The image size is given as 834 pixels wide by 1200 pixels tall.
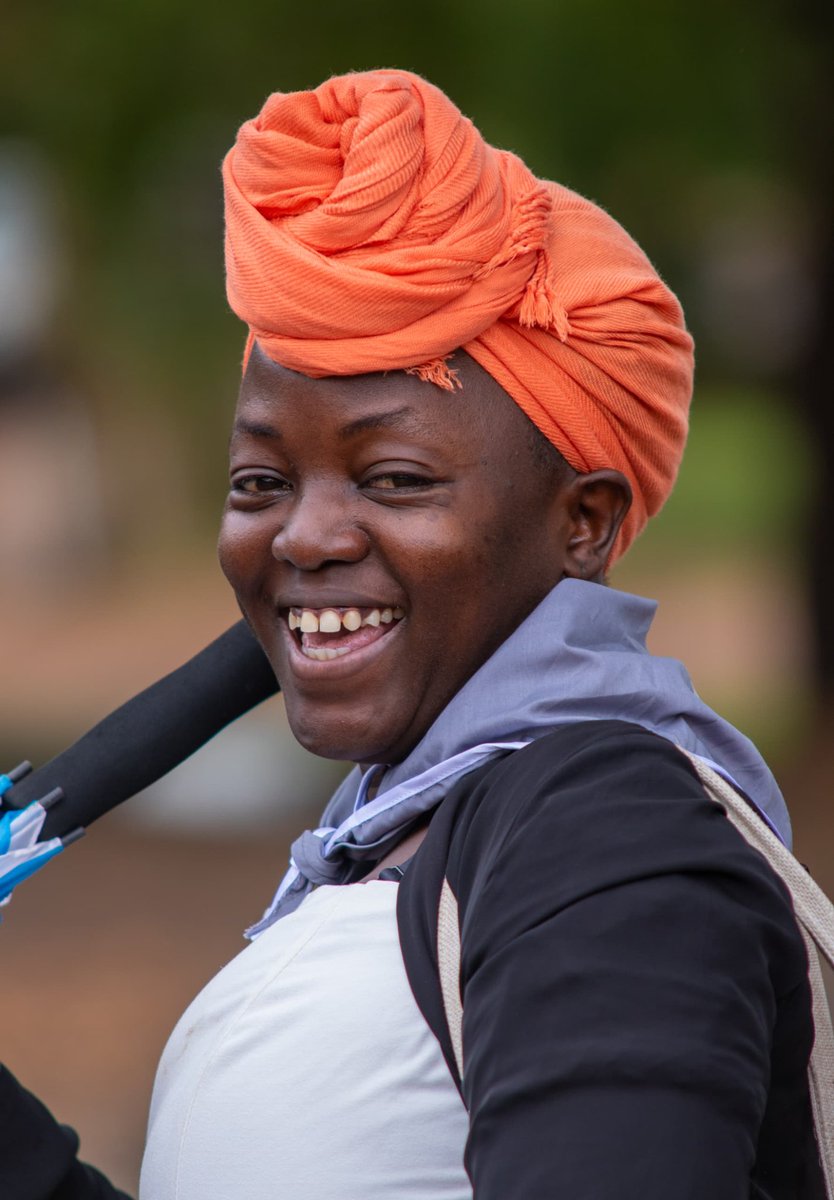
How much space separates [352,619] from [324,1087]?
580 millimetres

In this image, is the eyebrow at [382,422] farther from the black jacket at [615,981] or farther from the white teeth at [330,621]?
the black jacket at [615,981]

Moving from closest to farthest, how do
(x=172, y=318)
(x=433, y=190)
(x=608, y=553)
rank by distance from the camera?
(x=433, y=190)
(x=608, y=553)
(x=172, y=318)

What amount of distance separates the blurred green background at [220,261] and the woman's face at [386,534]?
142 inches

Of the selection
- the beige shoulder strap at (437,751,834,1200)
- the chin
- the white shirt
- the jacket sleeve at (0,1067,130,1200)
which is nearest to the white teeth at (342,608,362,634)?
the chin

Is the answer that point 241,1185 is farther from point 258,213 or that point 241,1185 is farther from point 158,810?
point 158,810

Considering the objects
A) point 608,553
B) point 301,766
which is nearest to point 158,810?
point 301,766

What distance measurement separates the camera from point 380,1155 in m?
1.58

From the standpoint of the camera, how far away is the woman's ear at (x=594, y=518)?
6.64 ft

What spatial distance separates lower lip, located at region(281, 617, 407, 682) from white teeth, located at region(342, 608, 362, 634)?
3 centimetres

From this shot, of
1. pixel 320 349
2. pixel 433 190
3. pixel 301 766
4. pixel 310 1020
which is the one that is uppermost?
pixel 433 190

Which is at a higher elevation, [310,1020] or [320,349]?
[320,349]

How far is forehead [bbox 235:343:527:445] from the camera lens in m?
1.86

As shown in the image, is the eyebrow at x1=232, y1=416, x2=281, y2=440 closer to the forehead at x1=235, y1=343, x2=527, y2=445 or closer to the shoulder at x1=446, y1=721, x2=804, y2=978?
the forehead at x1=235, y1=343, x2=527, y2=445

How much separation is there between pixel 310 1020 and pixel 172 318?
6.92 metres
